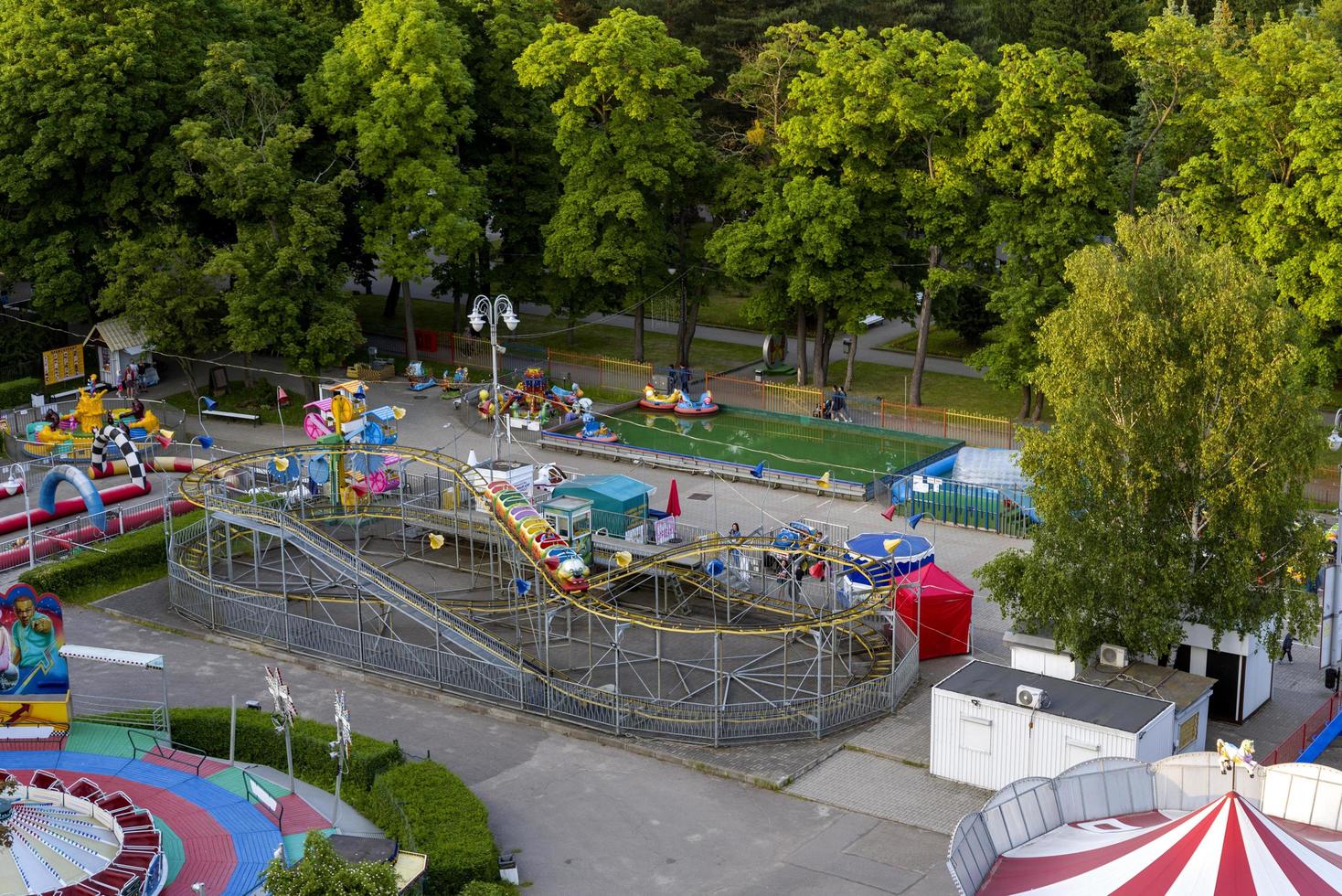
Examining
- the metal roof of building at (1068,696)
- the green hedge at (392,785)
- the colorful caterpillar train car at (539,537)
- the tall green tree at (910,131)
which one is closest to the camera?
the green hedge at (392,785)

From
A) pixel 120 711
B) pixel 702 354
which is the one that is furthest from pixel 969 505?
pixel 120 711

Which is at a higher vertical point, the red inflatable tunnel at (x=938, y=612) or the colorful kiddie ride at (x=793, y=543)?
the colorful kiddie ride at (x=793, y=543)

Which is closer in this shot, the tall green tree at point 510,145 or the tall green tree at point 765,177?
the tall green tree at point 765,177

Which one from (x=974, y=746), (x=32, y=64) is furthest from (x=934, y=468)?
(x=32, y=64)

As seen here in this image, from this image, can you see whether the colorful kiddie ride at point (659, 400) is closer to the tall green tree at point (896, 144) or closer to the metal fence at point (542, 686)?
the tall green tree at point (896, 144)

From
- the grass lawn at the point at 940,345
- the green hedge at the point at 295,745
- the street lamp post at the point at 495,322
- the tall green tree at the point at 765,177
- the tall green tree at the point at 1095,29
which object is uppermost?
the tall green tree at the point at 1095,29

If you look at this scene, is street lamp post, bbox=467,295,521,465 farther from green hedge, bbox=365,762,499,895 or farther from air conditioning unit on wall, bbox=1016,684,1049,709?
air conditioning unit on wall, bbox=1016,684,1049,709

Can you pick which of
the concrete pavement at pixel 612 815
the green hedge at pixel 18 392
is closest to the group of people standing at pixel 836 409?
the concrete pavement at pixel 612 815

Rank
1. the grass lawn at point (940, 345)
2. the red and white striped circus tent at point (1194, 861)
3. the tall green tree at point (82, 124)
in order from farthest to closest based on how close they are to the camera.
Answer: the grass lawn at point (940, 345) < the tall green tree at point (82, 124) < the red and white striped circus tent at point (1194, 861)
